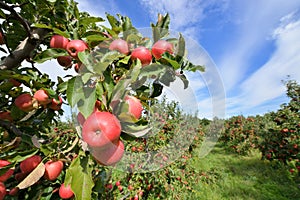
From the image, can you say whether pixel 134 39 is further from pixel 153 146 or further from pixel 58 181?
pixel 153 146

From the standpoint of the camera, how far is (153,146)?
3.37m

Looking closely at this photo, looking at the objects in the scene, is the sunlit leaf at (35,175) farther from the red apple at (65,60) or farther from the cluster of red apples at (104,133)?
the red apple at (65,60)

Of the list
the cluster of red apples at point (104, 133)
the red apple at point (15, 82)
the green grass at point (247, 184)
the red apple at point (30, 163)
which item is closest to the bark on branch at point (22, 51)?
the red apple at point (15, 82)

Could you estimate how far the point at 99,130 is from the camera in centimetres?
53

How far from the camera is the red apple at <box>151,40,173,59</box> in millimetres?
667

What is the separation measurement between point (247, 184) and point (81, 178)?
5.46 metres

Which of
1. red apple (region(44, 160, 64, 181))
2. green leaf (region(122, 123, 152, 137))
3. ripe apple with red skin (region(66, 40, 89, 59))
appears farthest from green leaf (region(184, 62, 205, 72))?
red apple (region(44, 160, 64, 181))

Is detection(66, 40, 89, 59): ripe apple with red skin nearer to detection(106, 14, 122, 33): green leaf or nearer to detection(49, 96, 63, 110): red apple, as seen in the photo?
detection(106, 14, 122, 33): green leaf

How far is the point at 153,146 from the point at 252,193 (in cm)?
272

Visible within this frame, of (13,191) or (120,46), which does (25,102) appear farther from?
(120,46)

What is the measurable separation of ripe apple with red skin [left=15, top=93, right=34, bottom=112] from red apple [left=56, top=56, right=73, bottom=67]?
0.78ft

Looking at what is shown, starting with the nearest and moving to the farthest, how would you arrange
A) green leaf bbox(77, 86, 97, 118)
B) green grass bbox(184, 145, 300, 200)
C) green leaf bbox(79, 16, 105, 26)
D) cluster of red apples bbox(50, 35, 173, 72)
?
green leaf bbox(77, 86, 97, 118) → cluster of red apples bbox(50, 35, 173, 72) → green leaf bbox(79, 16, 105, 26) → green grass bbox(184, 145, 300, 200)

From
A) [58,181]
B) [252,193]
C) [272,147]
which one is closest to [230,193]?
[252,193]

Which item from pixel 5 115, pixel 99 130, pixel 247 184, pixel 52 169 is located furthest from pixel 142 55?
pixel 247 184
